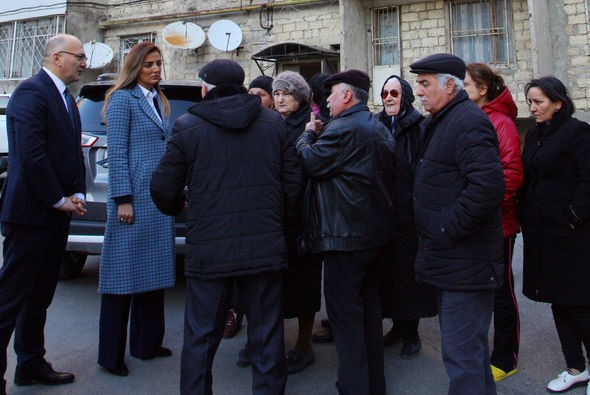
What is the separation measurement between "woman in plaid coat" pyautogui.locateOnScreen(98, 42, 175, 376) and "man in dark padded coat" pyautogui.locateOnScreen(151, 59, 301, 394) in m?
0.67

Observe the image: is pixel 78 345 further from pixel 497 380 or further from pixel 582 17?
pixel 582 17

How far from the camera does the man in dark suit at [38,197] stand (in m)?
2.73

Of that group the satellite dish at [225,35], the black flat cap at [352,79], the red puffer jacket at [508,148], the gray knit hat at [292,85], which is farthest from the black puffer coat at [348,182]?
the satellite dish at [225,35]

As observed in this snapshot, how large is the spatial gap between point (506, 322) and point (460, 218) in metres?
1.29

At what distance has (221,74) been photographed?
2.53 m

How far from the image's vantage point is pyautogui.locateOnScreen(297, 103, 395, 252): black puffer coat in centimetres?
258

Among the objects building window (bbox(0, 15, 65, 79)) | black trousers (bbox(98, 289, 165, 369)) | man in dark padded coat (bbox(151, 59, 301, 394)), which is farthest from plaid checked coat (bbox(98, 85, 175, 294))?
building window (bbox(0, 15, 65, 79))

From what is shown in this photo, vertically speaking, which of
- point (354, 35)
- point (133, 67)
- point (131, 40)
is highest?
point (131, 40)

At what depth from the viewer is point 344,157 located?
8.46 feet

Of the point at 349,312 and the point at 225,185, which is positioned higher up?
the point at 225,185

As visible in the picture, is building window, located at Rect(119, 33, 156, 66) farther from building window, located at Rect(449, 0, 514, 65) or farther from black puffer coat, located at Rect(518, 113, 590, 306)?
black puffer coat, located at Rect(518, 113, 590, 306)

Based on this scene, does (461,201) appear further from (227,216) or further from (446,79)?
(227,216)

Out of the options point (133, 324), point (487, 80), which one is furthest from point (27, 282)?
point (487, 80)

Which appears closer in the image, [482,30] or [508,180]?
[508,180]
